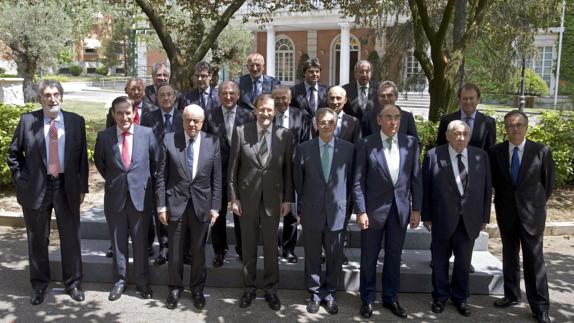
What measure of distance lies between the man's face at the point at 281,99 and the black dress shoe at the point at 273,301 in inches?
79.6

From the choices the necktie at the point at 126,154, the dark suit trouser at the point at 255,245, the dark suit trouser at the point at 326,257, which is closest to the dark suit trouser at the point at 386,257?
the dark suit trouser at the point at 326,257

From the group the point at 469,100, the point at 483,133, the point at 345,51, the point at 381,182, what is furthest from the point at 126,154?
the point at 345,51

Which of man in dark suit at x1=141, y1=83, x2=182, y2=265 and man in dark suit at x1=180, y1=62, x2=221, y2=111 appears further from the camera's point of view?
man in dark suit at x1=180, y1=62, x2=221, y2=111

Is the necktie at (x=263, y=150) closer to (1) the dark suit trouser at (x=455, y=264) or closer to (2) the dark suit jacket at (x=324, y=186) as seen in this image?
(2) the dark suit jacket at (x=324, y=186)

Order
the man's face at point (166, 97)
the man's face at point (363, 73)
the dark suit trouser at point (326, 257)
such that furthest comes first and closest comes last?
the man's face at point (363, 73) → the man's face at point (166, 97) → the dark suit trouser at point (326, 257)

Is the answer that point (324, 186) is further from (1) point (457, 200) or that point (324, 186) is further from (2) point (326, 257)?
(1) point (457, 200)

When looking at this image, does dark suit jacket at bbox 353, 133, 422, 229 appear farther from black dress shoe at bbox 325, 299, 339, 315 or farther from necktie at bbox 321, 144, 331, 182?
black dress shoe at bbox 325, 299, 339, 315

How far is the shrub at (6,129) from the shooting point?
922cm

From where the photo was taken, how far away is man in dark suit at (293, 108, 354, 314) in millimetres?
5336

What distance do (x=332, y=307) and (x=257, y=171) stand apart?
1558 millimetres

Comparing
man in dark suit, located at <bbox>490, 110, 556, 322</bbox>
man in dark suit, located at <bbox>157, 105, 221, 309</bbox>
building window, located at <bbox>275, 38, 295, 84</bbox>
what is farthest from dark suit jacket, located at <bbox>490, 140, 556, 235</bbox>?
building window, located at <bbox>275, 38, 295, 84</bbox>

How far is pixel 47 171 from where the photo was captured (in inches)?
217

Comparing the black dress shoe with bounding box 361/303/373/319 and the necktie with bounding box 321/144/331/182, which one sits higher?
the necktie with bounding box 321/144/331/182

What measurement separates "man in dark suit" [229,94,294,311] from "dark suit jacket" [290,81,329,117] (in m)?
1.28
